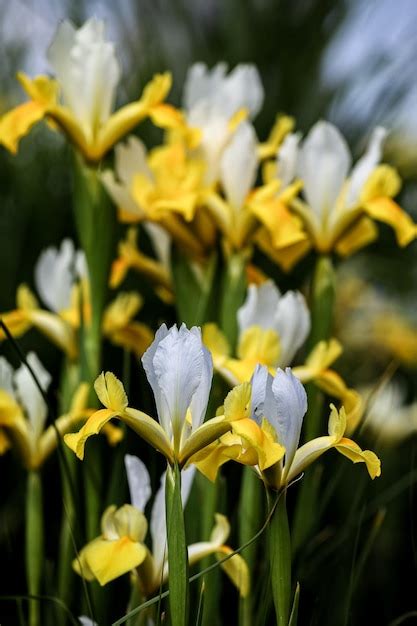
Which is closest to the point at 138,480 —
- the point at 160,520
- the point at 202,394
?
the point at 160,520

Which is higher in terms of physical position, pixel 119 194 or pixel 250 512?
pixel 119 194

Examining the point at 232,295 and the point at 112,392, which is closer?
the point at 112,392

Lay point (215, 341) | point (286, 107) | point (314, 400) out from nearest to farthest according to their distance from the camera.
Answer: point (215, 341)
point (314, 400)
point (286, 107)

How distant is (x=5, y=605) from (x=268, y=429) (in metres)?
0.58

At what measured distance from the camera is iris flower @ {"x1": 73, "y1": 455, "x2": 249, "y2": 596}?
0.60 meters

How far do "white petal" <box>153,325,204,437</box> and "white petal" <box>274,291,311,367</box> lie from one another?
0.29m

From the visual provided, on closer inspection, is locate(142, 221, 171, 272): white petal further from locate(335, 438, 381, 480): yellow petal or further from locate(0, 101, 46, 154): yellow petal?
locate(335, 438, 381, 480): yellow petal

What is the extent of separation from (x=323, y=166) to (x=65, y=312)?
326mm

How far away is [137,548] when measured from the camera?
61cm

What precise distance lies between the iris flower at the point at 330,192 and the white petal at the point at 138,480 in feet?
1.15

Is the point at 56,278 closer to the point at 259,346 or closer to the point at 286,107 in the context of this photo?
the point at 259,346

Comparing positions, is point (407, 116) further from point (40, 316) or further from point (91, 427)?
point (91, 427)

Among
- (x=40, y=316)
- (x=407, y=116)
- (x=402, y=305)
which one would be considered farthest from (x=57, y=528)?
(x=402, y=305)

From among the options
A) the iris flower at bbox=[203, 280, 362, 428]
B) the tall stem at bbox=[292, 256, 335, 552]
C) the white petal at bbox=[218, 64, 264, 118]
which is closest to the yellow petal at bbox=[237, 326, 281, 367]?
the iris flower at bbox=[203, 280, 362, 428]
